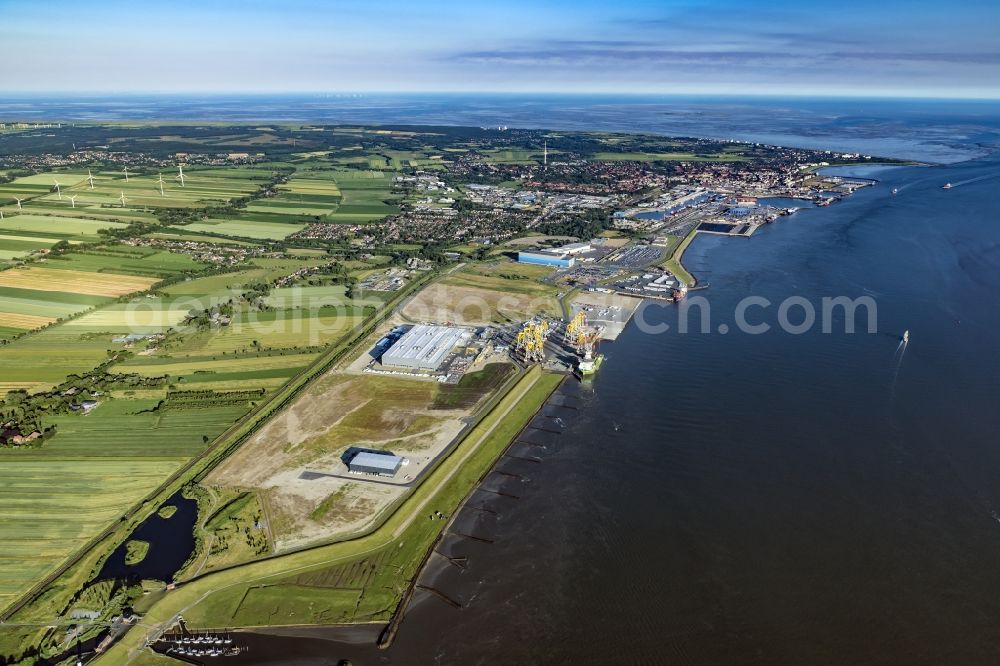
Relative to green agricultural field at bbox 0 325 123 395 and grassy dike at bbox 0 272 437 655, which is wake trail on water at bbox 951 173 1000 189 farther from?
green agricultural field at bbox 0 325 123 395

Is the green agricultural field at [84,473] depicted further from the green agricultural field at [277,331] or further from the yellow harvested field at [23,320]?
the yellow harvested field at [23,320]

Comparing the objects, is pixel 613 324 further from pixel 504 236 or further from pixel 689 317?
pixel 504 236

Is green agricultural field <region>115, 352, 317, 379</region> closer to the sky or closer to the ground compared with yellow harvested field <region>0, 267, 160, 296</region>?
closer to the ground

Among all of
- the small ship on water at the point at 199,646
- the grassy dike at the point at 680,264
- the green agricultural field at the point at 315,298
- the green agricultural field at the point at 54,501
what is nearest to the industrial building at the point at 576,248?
the grassy dike at the point at 680,264

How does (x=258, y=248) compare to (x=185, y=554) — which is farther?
(x=258, y=248)

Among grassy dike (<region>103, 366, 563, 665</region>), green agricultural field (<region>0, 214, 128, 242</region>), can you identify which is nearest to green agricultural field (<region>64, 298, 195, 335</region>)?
green agricultural field (<region>0, 214, 128, 242</region>)

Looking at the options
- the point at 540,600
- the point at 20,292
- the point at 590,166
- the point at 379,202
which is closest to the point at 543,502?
the point at 540,600

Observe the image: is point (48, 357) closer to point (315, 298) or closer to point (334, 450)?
point (315, 298)
